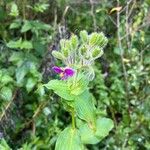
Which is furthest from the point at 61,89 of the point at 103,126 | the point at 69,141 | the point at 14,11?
the point at 14,11

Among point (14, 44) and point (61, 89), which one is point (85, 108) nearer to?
point (61, 89)

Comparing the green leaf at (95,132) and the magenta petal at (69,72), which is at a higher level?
the magenta petal at (69,72)

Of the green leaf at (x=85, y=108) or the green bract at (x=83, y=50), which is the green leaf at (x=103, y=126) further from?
the green bract at (x=83, y=50)

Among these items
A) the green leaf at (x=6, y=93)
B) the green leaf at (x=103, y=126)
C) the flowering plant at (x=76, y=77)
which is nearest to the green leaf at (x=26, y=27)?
the green leaf at (x=6, y=93)

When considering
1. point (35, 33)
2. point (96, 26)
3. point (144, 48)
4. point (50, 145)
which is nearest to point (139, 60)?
point (144, 48)

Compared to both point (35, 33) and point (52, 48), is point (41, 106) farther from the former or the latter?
point (35, 33)

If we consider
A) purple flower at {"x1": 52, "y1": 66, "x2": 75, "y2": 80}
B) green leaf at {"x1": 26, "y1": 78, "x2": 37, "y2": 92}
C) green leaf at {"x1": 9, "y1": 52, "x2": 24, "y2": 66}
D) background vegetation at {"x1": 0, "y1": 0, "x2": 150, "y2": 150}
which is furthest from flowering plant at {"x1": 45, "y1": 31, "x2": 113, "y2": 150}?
green leaf at {"x1": 9, "y1": 52, "x2": 24, "y2": 66}
